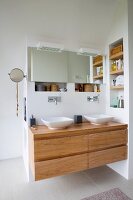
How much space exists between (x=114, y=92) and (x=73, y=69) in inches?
34.4

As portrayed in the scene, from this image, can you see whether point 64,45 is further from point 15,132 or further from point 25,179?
point 25,179

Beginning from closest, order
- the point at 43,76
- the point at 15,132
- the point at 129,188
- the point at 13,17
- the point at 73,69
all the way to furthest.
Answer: the point at 129,188 < the point at 13,17 < the point at 43,76 < the point at 73,69 < the point at 15,132

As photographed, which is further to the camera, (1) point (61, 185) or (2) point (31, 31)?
(2) point (31, 31)

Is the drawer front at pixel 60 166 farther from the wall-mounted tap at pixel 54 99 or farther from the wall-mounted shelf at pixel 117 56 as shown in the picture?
the wall-mounted shelf at pixel 117 56

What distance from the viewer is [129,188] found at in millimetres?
2168

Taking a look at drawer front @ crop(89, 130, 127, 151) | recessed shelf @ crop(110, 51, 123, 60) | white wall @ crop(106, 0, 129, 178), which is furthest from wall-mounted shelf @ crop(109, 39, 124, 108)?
drawer front @ crop(89, 130, 127, 151)

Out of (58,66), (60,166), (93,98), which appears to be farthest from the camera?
(93,98)

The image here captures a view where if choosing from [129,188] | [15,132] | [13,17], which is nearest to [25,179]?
[15,132]

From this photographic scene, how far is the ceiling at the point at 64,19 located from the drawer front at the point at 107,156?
6.04 feet

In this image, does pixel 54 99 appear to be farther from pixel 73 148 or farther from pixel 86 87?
pixel 73 148

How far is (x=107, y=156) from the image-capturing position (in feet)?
7.36

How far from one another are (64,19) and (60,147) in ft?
6.65

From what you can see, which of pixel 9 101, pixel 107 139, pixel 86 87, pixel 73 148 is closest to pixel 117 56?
pixel 86 87

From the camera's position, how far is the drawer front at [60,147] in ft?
6.06
